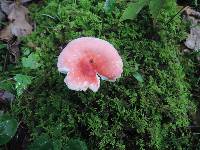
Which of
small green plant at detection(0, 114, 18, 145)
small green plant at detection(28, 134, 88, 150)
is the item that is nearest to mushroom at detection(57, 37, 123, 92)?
small green plant at detection(28, 134, 88, 150)

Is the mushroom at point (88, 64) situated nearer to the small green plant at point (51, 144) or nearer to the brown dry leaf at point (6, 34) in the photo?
the small green plant at point (51, 144)

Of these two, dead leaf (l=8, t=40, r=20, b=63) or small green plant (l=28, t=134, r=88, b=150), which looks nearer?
small green plant (l=28, t=134, r=88, b=150)

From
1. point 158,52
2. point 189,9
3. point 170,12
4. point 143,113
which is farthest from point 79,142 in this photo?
point 189,9

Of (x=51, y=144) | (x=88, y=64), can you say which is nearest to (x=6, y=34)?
(x=88, y=64)

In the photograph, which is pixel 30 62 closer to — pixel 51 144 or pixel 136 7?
pixel 51 144

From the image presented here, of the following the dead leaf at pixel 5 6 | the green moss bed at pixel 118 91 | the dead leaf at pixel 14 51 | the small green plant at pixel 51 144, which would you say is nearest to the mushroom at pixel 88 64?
the green moss bed at pixel 118 91

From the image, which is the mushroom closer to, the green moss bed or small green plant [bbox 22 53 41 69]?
the green moss bed
